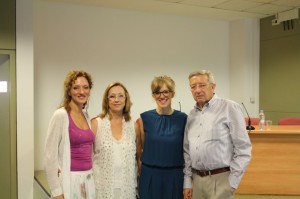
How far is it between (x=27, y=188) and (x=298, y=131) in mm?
3407

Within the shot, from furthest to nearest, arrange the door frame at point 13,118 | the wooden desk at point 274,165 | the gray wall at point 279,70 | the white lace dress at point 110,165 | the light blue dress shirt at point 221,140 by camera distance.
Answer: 1. the gray wall at point 279,70
2. the door frame at point 13,118
3. the wooden desk at point 274,165
4. the white lace dress at point 110,165
5. the light blue dress shirt at point 221,140

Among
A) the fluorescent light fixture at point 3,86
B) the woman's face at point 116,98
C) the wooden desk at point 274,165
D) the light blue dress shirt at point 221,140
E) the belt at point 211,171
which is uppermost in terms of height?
the fluorescent light fixture at point 3,86

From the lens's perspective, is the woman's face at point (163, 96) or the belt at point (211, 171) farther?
the woman's face at point (163, 96)

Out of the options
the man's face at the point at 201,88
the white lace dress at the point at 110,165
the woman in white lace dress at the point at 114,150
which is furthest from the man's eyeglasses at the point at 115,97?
the man's face at the point at 201,88

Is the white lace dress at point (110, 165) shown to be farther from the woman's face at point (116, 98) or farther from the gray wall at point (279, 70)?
the gray wall at point (279, 70)

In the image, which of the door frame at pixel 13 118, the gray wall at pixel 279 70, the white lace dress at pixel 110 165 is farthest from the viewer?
the gray wall at pixel 279 70

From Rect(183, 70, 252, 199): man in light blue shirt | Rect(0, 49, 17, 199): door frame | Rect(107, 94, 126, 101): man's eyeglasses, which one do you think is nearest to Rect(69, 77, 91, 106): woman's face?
Rect(107, 94, 126, 101): man's eyeglasses

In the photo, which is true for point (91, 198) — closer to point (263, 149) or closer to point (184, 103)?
point (263, 149)

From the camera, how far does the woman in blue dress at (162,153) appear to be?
2465 millimetres

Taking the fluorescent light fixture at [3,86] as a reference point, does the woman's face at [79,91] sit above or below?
below

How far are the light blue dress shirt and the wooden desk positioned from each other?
157 cm

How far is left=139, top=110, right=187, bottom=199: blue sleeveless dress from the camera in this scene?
8.08ft

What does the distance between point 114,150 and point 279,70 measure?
14.7 feet

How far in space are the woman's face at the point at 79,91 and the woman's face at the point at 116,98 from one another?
204mm
